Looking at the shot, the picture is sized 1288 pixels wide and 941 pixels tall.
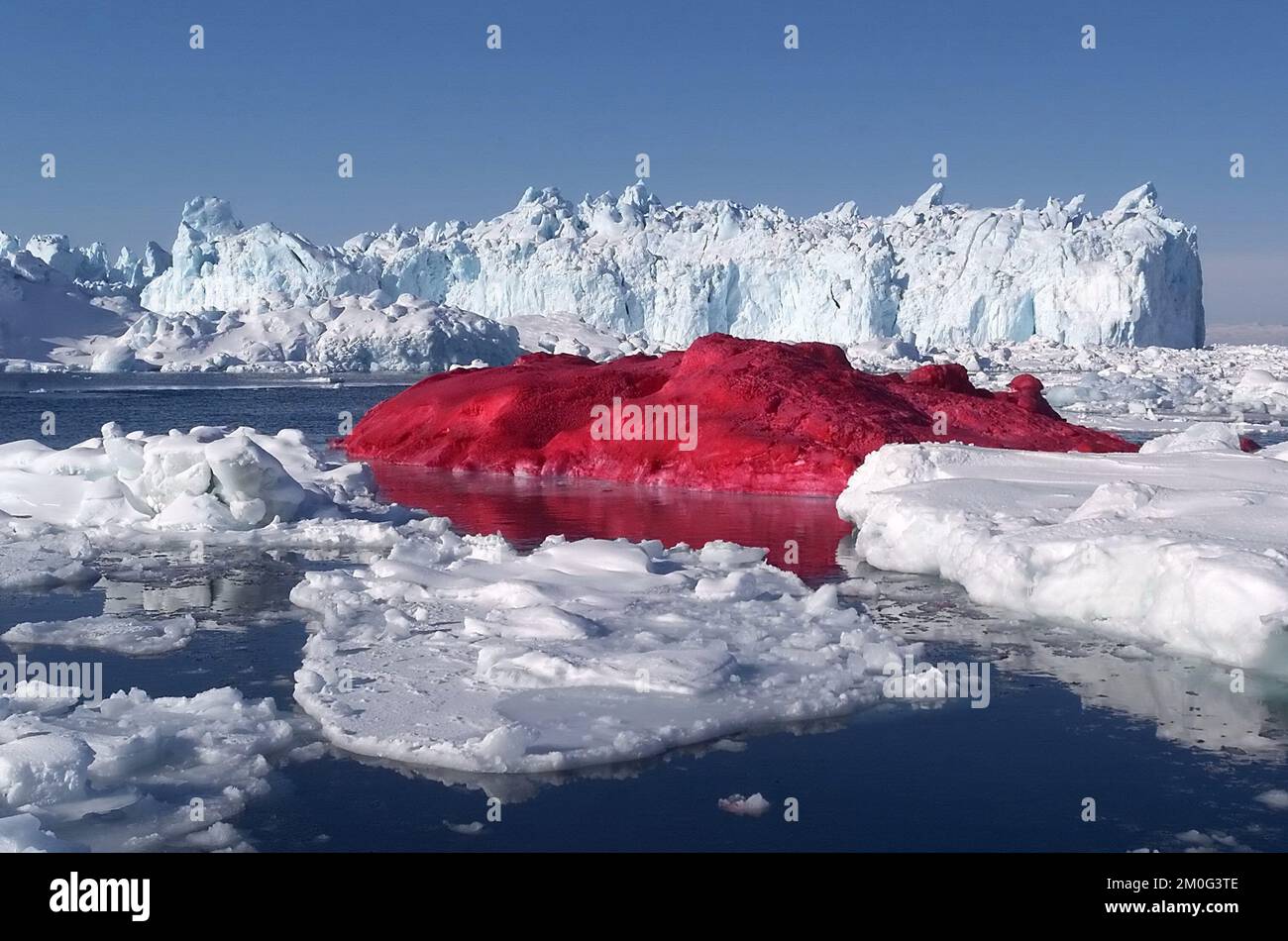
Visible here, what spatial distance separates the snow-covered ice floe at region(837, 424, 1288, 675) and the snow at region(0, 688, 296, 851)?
5795 mm

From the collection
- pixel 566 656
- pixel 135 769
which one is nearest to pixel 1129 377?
pixel 566 656

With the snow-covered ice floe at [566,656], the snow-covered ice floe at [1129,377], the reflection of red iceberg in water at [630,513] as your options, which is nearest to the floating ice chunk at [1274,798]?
the snow-covered ice floe at [566,656]

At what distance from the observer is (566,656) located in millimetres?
7680

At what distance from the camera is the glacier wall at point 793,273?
222 ft

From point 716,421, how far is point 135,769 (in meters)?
14.7

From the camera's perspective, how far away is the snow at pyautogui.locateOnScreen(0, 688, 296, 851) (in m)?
5.05

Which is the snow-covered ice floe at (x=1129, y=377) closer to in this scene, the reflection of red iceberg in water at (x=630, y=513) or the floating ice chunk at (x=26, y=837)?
the reflection of red iceberg in water at (x=630, y=513)

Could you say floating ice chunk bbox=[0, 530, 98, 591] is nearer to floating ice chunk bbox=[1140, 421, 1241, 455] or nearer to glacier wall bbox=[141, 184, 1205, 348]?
floating ice chunk bbox=[1140, 421, 1241, 455]

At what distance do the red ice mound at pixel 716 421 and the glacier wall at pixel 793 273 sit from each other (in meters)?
48.2

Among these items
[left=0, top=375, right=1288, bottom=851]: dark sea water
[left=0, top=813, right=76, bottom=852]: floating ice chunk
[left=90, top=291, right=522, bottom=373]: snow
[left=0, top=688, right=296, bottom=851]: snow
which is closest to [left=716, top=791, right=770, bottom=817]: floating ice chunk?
[left=0, top=375, right=1288, bottom=851]: dark sea water
